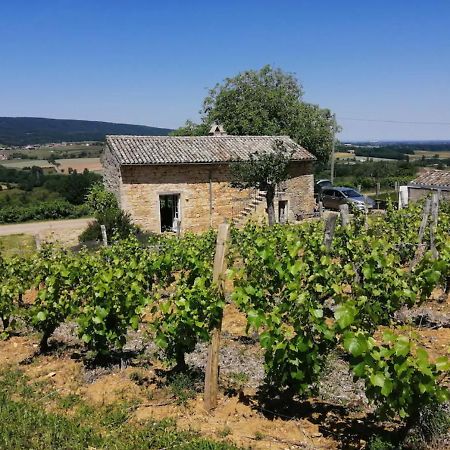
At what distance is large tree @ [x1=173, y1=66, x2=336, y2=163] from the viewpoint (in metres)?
26.8

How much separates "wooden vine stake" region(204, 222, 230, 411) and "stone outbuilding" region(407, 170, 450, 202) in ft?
65.5

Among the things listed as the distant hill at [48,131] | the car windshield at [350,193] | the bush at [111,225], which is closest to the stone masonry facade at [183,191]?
the bush at [111,225]

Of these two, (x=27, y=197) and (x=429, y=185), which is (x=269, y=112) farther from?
(x=27, y=197)

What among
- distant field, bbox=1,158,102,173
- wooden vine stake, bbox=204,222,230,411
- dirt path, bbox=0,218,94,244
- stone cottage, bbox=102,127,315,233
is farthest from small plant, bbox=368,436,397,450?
distant field, bbox=1,158,102,173

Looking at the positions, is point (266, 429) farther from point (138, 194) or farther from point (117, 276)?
point (138, 194)

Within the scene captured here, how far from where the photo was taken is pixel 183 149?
1970 centimetres

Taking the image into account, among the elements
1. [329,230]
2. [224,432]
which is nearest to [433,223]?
[329,230]

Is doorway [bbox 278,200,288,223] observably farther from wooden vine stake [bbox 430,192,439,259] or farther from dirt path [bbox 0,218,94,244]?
wooden vine stake [bbox 430,192,439,259]

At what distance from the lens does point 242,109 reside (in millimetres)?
27078

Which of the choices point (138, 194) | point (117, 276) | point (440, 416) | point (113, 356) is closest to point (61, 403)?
point (113, 356)

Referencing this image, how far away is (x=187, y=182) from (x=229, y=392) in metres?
14.4

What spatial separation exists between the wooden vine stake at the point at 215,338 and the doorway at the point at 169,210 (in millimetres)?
14033

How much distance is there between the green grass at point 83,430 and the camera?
432 centimetres

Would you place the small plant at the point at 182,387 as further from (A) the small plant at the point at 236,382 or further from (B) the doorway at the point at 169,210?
(B) the doorway at the point at 169,210
